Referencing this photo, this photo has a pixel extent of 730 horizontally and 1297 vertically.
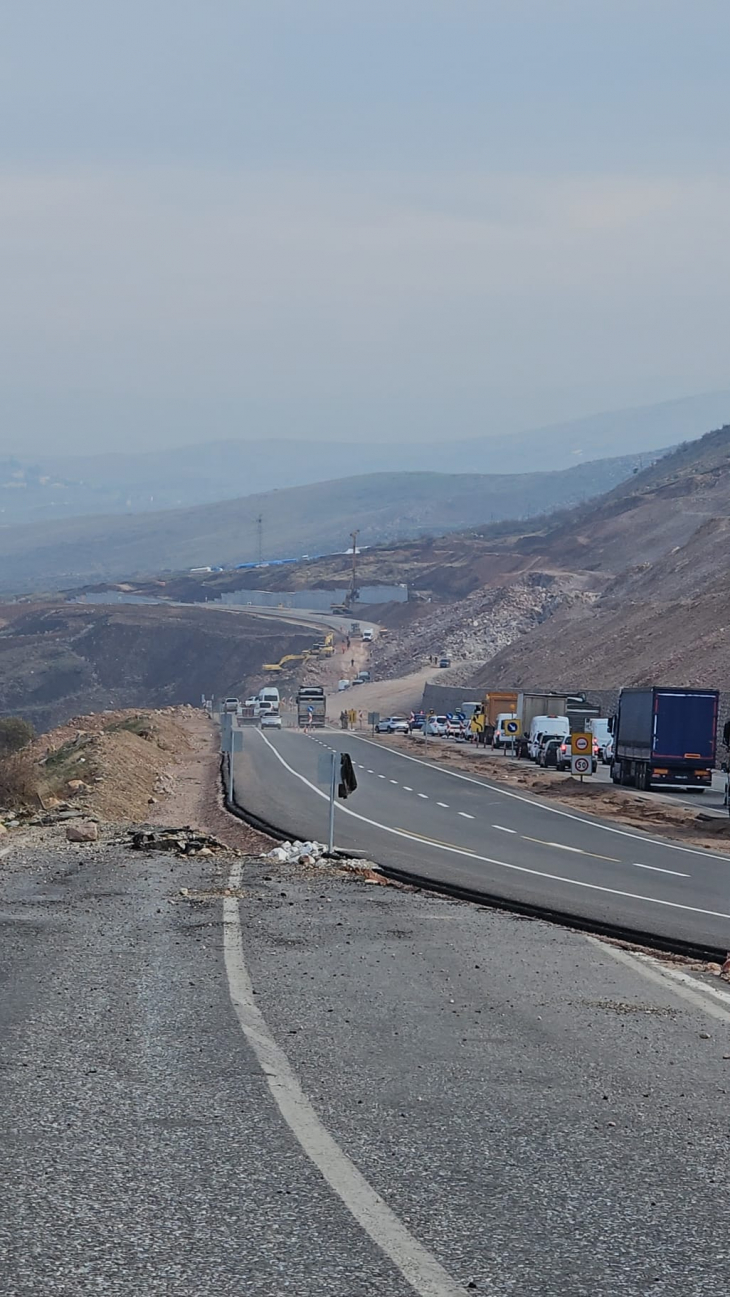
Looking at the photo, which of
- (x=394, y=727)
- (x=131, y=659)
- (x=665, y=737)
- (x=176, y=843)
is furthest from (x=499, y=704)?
(x=131, y=659)

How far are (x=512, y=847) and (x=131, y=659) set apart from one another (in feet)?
456

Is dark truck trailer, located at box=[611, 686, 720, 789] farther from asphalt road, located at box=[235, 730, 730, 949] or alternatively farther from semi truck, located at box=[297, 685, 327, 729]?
semi truck, located at box=[297, 685, 327, 729]

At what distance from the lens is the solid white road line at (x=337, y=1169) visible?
4375 mm

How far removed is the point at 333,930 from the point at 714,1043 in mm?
4736

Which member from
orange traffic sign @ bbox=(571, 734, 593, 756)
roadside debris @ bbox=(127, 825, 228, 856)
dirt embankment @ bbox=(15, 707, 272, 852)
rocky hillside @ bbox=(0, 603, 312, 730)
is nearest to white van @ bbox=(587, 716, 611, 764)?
orange traffic sign @ bbox=(571, 734, 593, 756)

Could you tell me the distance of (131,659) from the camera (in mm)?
162125

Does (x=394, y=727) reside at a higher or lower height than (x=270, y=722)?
higher

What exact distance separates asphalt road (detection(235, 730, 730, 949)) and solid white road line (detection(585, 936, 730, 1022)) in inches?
61.3

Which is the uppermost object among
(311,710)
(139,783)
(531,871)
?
(531,871)

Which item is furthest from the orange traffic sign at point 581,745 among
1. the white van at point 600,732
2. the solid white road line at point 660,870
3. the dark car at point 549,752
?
the solid white road line at point 660,870

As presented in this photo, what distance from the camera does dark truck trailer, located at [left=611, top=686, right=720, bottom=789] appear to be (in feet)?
143

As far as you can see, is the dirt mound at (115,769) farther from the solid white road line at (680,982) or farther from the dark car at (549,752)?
the solid white road line at (680,982)

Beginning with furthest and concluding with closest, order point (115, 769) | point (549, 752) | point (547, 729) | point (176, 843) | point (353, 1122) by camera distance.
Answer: point (547, 729), point (549, 752), point (115, 769), point (176, 843), point (353, 1122)

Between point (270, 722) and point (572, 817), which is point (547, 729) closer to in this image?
point (572, 817)
